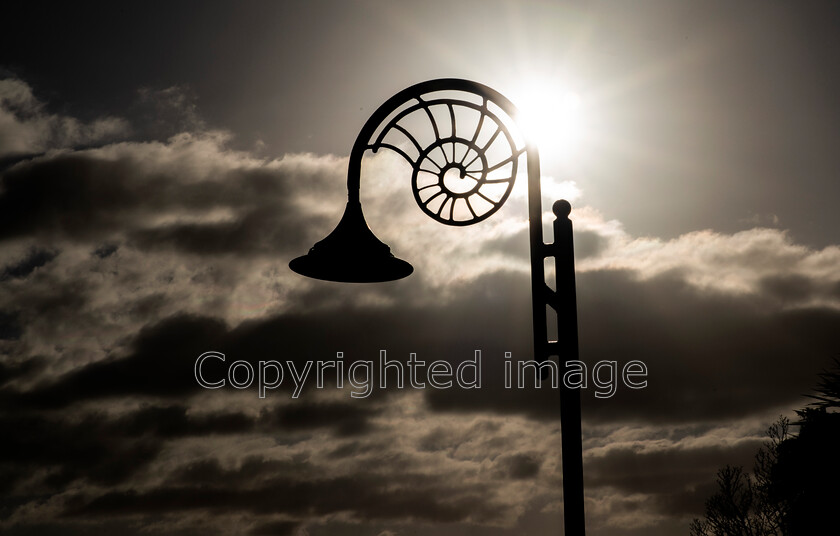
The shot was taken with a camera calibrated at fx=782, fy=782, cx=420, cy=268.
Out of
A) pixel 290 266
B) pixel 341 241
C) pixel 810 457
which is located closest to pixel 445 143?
pixel 341 241

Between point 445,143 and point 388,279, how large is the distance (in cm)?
121

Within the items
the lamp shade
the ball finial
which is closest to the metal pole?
the ball finial

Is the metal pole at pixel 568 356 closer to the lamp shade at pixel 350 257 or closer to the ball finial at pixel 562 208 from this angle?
the ball finial at pixel 562 208

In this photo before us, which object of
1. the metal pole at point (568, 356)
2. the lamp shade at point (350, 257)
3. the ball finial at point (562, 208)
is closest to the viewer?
the metal pole at point (568, 356)

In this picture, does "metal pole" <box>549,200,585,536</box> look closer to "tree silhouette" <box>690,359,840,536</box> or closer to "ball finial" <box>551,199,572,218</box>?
"ball finial" <box>551,199,572,218</box>

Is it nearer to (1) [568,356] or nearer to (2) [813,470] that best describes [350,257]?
(1) [568,356]

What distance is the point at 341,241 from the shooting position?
20.9 ft

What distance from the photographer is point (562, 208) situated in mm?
5480

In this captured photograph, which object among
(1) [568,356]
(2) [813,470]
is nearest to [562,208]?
(1) [568,356]

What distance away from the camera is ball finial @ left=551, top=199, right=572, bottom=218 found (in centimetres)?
548

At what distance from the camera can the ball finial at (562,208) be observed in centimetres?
548

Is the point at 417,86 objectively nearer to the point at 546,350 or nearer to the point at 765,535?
the point at 546,350

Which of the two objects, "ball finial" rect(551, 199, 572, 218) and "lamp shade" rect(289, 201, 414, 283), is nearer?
"ball finial" rect(551, 199, 572, 218)

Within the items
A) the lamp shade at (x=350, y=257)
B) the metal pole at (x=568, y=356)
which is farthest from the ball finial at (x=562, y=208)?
the lamp shade at (x=350, y=257)
